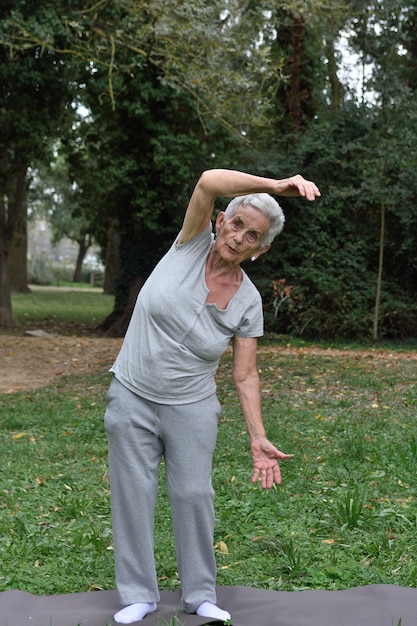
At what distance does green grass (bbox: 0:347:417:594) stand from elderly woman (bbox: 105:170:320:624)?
0.68 m

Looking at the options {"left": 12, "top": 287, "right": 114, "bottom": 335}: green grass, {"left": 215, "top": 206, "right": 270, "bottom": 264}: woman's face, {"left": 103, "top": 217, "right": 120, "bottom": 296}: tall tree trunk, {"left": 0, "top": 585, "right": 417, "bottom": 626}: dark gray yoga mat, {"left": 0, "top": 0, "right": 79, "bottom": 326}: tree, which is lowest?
{"left": 0, "top": 585, "right": 417, "bottom": 626}: dark gray yoga mat

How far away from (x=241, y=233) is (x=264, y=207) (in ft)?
0.45

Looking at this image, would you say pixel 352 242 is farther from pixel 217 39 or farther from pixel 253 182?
pixel 253 182

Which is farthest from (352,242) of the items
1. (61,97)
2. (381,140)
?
(61,97)

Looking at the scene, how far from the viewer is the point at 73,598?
3619 millimetres

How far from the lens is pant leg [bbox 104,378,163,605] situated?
314 cm

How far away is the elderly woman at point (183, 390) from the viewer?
10.2ft

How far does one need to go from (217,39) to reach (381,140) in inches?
171

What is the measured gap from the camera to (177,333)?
3121 millimetres

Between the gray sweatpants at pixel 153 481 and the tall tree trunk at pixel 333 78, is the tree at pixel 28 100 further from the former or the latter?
the gray sweatpants at pixel 153 481

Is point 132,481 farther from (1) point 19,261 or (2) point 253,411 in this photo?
(1) point 19,261

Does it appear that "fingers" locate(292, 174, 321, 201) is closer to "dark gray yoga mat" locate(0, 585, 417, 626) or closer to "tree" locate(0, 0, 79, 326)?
"dark gray yoga mat" locate(0, 585, 417, 626)

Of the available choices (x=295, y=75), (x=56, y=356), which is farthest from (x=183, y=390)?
(x=295, y=75)

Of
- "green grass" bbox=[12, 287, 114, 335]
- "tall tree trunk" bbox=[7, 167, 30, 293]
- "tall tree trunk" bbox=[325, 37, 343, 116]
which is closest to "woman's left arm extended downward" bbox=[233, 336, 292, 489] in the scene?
"tall tree trunk" bbox=[325, 37, 343, 116]
